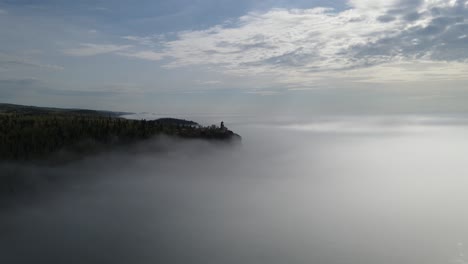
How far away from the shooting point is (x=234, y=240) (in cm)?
16425

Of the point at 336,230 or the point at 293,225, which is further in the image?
the point at 293,225

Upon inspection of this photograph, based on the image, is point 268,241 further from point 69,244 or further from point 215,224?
point 69,244

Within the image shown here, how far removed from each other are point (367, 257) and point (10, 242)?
169972 mm

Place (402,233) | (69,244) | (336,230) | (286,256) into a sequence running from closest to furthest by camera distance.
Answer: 1. (286,256)
2. (69,244)
3. (402,233)
4. (336,230)

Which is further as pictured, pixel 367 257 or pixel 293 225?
pixel 293 225

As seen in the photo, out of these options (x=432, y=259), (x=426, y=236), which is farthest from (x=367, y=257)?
(x=426, y=236)

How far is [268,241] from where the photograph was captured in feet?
534

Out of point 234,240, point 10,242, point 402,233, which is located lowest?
point 10,242

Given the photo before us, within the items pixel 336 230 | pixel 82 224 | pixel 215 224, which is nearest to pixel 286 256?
pixel 336 230

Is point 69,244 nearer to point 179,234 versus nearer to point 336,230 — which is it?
point 179,234

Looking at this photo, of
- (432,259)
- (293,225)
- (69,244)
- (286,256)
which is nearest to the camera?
(432,259)

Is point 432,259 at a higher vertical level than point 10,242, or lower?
higher

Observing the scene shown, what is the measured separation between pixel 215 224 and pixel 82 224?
80121 mm

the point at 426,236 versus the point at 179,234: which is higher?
the point at 426,236
